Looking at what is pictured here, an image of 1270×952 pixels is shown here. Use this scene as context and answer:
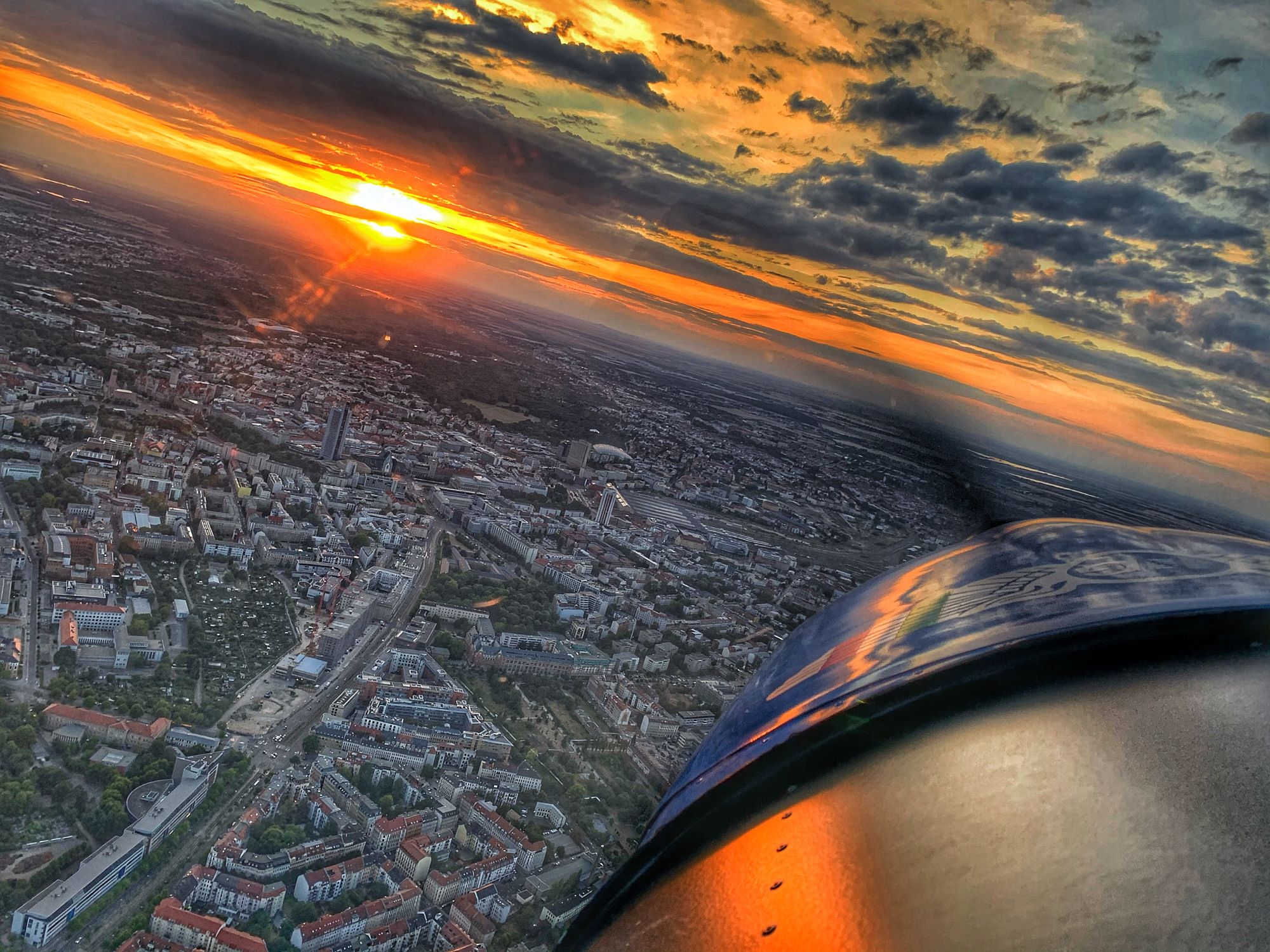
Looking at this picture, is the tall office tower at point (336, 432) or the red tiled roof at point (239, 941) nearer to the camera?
the red tiled roof at point (239, 941)

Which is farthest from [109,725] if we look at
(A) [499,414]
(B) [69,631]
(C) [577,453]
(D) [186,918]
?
(A) [499,414]

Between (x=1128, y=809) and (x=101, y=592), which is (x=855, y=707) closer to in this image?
(x=1128, y=809)

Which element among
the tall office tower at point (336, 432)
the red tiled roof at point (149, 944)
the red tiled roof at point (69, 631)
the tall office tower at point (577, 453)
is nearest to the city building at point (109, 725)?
the red tiled roof at point (69, 631)

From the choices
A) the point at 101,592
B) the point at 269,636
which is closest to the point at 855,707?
the point at 269,636

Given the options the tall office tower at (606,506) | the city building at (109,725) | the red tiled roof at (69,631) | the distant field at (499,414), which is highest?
the distant field at (499,414)

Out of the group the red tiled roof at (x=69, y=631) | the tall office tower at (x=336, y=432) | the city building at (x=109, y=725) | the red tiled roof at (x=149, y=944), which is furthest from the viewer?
the tall office tower at (x=336, y=432)

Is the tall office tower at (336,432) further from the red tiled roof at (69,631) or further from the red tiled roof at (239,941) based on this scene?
the red tiled roof at (239,941)
